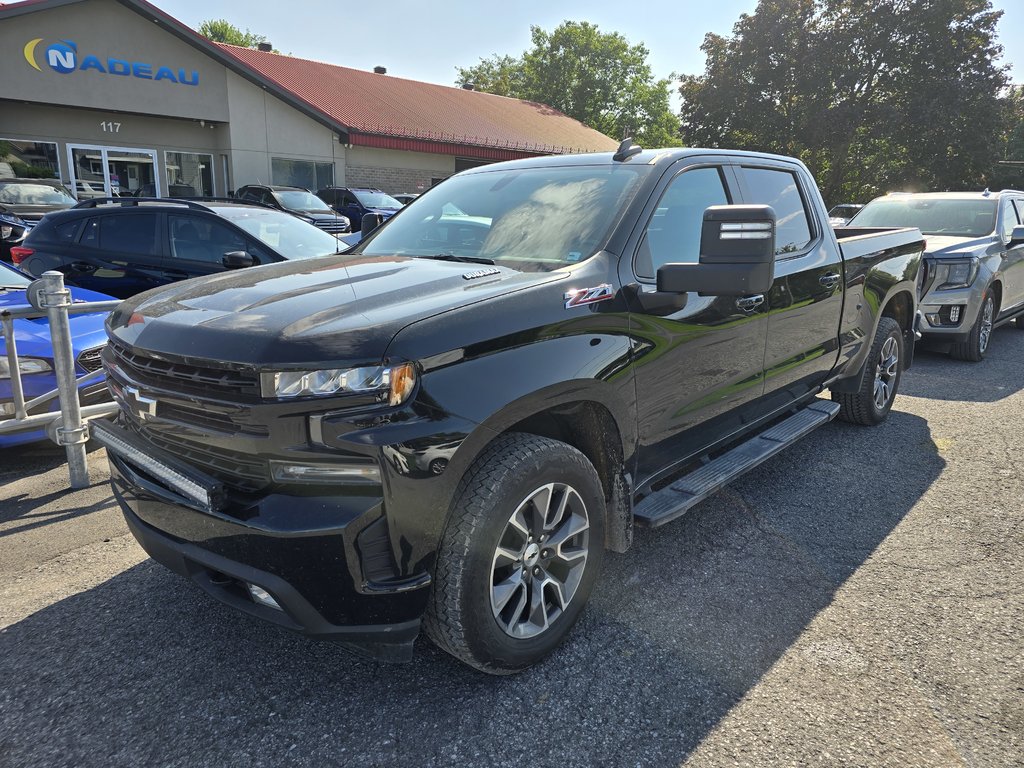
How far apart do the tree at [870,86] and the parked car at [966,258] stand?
68.1 ft

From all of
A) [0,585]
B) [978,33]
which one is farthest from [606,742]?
[978,33]

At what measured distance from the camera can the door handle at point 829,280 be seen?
14.0 ft

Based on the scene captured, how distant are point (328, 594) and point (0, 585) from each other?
2046mm

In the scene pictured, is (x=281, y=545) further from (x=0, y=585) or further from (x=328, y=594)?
(x=0, y=585)

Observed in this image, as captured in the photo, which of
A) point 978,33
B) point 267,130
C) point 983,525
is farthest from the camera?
point 978,33

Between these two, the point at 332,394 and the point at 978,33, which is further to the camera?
the point at 978,33

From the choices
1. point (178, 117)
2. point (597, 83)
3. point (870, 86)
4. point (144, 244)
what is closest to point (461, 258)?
point (144, 244)

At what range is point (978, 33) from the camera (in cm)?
2669

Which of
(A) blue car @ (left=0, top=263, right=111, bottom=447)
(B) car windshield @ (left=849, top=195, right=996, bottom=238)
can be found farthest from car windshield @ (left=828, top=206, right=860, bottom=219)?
(A) blue car @ (left=0, top=263, right=111, bottom=447)

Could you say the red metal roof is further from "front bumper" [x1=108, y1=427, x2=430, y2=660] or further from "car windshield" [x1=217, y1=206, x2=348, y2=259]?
"front bumper" [x1=108, y1=427, x2=430, y2=660]

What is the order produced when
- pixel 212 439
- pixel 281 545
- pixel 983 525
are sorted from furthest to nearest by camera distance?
pixel 983 525, pixel 212 439, pixel 281 545

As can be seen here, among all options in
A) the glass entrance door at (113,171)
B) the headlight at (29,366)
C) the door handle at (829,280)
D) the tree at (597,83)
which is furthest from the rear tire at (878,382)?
the tree at (597,83)

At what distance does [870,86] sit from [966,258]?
24479mm

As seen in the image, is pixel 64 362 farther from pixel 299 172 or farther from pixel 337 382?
pixel 299 172
